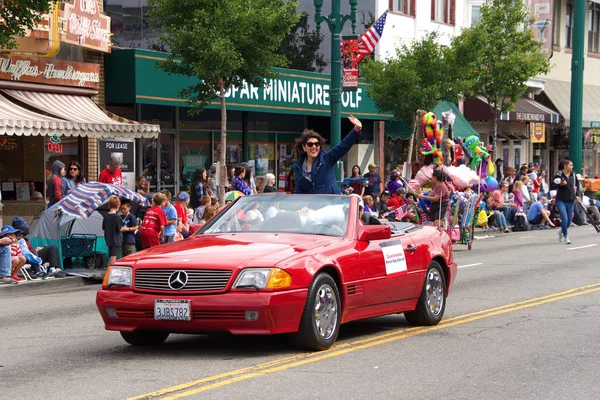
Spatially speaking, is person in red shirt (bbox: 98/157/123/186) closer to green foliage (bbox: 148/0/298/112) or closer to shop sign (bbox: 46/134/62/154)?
green foliage (bbox: 148/0/298/112)

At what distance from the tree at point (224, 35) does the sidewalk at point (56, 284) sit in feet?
20.1

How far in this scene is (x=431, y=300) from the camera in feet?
35.2

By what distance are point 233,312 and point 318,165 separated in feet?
11.4

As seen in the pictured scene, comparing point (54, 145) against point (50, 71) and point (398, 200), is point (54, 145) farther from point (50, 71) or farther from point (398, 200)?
point (398, 200)

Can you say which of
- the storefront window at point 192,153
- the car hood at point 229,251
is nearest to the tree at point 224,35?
the storefront window at point 192,153

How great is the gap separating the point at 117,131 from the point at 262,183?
3.87 metres

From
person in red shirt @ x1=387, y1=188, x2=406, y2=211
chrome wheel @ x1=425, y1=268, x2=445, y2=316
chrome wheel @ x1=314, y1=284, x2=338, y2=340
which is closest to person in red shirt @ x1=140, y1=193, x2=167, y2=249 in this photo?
chrome wheel @ x1=425, y1=268, x2=445, y2=316

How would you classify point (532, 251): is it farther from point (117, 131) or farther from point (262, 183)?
point (117, 131)

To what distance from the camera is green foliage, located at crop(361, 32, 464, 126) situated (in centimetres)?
3130

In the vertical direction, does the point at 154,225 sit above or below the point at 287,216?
below

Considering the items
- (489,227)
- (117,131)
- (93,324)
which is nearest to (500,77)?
(489,227)

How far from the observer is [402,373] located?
8.10m

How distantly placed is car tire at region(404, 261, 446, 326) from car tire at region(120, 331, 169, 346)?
8.68 feet

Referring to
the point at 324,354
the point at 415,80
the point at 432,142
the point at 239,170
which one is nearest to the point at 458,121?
the point at 415,80
